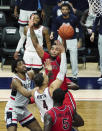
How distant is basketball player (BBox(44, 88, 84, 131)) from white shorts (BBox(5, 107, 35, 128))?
1383mm

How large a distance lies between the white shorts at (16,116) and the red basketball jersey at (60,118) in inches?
54.4

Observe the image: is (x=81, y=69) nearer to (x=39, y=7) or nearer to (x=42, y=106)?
(x=39, y=7)

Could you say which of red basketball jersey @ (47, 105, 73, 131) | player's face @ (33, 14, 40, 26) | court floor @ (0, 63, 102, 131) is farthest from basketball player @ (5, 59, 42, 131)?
player's face @ (33, 14, 40, 26)

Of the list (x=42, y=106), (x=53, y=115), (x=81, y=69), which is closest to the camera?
(x=53, y=115)

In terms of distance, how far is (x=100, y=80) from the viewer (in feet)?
41.0

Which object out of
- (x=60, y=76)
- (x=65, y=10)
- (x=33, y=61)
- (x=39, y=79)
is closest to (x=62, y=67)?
(x=60, y=76)

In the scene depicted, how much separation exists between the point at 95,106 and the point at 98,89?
5.55 ft

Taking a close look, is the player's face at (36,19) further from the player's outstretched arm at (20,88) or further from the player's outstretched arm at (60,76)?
the player's outstretched arm at (60,76)

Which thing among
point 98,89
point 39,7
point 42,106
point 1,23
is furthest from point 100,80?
point 42,106

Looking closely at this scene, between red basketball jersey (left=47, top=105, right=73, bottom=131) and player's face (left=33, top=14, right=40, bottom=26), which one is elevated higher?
player's face (left=33, top=14, right=40, bottom=26)

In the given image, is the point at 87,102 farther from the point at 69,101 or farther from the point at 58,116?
the point at 58,116

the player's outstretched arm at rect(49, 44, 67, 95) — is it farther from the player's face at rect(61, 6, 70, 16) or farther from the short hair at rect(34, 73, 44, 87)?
the player's face at rect(61, 6, 70, 16)

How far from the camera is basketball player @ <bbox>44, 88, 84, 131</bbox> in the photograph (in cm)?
607

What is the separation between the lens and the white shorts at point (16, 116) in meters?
7.50
